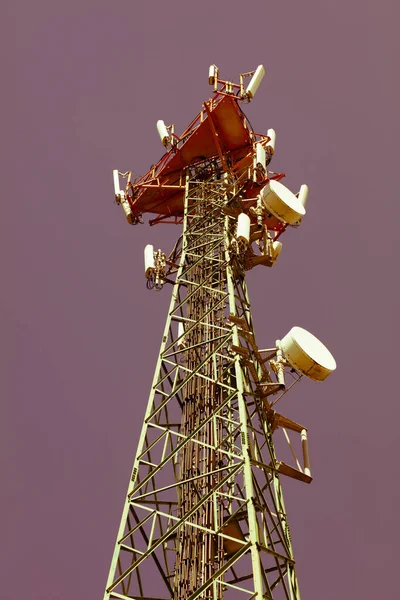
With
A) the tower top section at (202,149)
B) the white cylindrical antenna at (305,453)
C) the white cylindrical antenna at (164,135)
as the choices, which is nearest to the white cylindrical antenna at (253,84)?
the tower top section at (202,149)

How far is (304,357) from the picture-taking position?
57.2 ft

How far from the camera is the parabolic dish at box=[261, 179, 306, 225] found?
20.9 meters

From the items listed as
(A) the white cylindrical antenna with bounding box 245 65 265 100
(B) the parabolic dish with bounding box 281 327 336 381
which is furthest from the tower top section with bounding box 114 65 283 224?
(B) the parabolic dish with bounding box 281 327 336 381

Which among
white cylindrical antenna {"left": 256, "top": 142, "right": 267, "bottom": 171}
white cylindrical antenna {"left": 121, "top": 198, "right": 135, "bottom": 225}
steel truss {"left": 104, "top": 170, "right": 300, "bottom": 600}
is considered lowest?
steel truss {"left": 104, "top": 170, "right": 300, "bottom": 600}

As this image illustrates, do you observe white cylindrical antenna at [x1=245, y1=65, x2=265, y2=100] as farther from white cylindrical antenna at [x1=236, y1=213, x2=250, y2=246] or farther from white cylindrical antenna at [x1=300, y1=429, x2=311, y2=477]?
white cylindrical antenna at [x1=300, y1=429, x2=311, y2=477]

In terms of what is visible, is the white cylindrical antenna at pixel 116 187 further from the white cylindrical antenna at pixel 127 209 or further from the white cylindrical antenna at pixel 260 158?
the white cylindrical antenna at pixel 260 158

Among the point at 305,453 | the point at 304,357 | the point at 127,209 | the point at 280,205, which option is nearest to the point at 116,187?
the point at 127,209

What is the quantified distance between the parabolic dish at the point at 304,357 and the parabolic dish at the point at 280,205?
4188 mm

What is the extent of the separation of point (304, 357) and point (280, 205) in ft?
16.4

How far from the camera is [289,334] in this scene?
17.8 metres

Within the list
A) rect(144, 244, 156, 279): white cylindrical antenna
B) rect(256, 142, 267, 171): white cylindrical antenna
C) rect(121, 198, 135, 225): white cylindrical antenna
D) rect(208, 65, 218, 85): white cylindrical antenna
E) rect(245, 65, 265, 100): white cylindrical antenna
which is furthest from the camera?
rect(121, 198, 135, 225): white cylindrical antenna

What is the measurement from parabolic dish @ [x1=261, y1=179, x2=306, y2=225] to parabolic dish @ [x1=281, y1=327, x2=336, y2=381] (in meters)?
4.19

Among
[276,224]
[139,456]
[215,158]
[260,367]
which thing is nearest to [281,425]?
[260,367]

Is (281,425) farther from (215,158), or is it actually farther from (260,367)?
(215,158)
